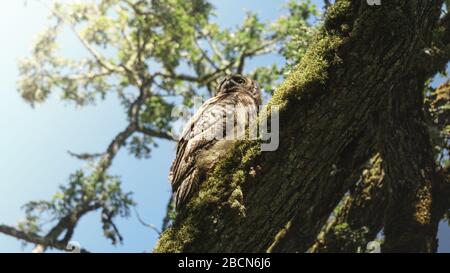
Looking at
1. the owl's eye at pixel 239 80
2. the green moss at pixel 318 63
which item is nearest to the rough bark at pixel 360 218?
the owl's eye at pixel 239 80

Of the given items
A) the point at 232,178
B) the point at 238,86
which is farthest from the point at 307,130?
the point at 238,86

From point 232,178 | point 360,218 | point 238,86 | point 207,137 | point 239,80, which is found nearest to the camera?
point 232,178

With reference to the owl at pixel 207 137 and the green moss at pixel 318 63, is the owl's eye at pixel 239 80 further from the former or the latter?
the green moss at pixel 318 63

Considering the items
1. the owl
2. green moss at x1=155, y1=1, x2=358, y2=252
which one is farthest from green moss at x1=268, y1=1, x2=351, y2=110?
the owl

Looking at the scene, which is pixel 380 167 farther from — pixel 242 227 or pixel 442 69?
pixel 242 227

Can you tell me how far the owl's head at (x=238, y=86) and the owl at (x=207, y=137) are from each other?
0.17m

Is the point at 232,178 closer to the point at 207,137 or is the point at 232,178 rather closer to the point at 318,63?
the point at 207,137

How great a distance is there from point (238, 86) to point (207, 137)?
1212mm

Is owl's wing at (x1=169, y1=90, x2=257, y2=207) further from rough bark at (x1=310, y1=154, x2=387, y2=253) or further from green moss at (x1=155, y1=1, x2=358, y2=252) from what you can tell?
rough bark at (x1=310, y1=154, x2=387, y2=253)

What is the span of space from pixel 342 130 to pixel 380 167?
13.1 feet

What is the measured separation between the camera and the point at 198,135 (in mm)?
4250

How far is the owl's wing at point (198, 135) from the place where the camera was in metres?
4.06

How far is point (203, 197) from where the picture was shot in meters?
3.79
